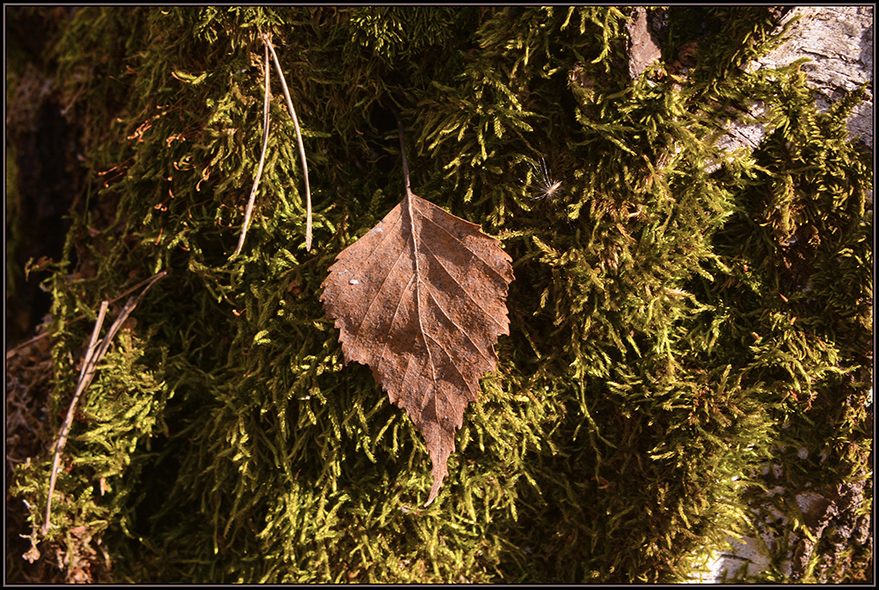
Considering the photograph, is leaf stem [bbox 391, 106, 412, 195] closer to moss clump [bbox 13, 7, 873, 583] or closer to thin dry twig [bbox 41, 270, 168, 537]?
moss clump [bbox 13, 7, 873, 583]

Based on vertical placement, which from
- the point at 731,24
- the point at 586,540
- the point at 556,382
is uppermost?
the point at 731,24

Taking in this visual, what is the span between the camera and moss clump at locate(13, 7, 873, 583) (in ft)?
4.77

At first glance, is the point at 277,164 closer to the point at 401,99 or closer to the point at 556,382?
the point at 401,99

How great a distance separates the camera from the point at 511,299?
1.57 m

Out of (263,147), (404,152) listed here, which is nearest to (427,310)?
(404,152)

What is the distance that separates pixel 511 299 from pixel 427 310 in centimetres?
30

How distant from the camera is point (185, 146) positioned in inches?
64.4

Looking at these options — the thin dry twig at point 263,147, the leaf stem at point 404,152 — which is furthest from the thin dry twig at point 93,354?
the leaf stem at point 404,152

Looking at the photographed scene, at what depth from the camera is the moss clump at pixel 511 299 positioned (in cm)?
145

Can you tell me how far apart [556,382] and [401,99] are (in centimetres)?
103

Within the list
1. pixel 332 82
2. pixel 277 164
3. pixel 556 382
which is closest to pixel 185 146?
pixel 277 164

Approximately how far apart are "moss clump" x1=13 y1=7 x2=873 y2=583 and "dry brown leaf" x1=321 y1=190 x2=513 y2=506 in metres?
0.13

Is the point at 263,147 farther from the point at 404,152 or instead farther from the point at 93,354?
the point at 93,354

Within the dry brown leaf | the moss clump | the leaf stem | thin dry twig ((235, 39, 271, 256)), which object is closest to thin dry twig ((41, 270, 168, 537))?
the moss clump
